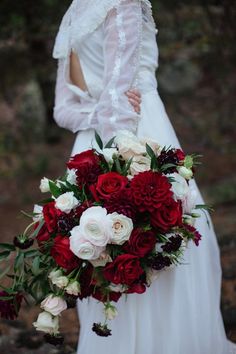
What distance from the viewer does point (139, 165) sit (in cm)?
250

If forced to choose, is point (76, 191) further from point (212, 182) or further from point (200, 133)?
point (200, 133)

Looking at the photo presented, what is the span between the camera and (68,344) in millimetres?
4027

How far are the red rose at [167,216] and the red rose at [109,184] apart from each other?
180 millimetres

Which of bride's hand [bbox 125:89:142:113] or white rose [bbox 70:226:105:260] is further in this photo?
bride's hand [bbox 125:89:142:113]

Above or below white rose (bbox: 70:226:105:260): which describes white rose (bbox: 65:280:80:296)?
below

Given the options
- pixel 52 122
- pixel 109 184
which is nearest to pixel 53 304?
pixel 109 184

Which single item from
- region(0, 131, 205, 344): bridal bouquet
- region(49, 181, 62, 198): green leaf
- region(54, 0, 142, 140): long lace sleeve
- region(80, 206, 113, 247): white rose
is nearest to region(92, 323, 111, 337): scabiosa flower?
region(0, 131, 205, 344): bridal bouquet

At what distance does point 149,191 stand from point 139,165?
172 mm

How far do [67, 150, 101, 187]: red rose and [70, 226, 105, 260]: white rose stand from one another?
Answer: 0.24 metres

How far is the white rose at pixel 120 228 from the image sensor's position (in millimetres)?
2328

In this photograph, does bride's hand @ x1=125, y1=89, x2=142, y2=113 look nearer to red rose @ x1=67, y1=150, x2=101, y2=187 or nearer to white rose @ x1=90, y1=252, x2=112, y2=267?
red rose @ x1=67, y1=150, x2=101, y2=187

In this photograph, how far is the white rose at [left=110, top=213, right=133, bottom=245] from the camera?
7.64 ft

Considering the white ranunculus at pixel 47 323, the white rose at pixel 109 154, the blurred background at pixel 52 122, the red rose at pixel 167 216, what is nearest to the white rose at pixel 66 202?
the white rose at pixel 109 154

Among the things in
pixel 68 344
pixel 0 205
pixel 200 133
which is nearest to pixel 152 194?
pixel 68 344
